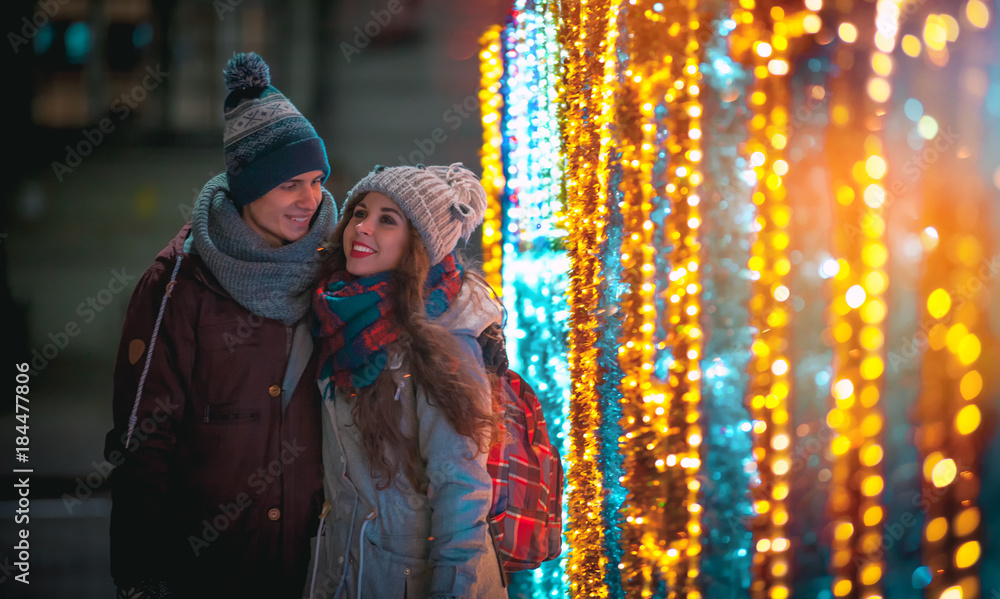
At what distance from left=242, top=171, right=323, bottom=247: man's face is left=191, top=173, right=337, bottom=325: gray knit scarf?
50 millimetres

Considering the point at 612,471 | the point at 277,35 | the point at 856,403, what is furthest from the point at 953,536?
the point at 277,35

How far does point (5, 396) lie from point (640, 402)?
3997 mm

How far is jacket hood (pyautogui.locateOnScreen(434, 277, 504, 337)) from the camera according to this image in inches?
69.9

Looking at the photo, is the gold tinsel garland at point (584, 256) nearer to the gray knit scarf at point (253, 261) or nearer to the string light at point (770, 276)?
the string light at point (770, 276)

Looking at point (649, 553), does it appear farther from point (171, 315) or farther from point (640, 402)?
point (171, 315)

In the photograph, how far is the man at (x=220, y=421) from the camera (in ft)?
5.77

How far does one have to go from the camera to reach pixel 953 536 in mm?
1706
